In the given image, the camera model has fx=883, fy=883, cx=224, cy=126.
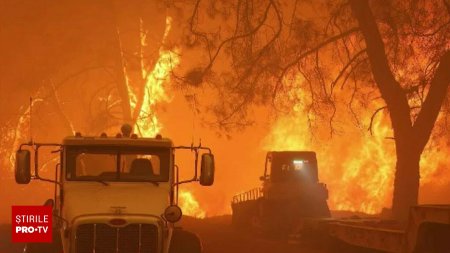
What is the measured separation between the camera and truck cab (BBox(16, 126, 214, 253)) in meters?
11.7

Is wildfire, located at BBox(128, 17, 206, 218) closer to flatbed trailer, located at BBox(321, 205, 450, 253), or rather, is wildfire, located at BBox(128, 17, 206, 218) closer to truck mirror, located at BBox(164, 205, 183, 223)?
flatbed trailer, located at BBox(321, 205, 450, 253)

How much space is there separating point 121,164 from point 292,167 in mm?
18537

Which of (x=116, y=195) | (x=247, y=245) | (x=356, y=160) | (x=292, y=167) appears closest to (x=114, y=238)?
(x=116, y=195)

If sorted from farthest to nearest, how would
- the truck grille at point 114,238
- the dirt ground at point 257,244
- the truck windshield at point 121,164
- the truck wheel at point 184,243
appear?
the dirt ground at point 257,244, the truck windshield at point 121,164, the truck wheel at point 184,243, the truck grille at point 114,238

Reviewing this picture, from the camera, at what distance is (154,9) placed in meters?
53.6

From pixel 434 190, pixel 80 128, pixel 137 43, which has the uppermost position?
pixel 137 43

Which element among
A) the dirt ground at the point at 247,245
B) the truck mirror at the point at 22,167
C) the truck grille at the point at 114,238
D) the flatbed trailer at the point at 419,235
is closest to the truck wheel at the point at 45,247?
the truck grille at the point at 114,238

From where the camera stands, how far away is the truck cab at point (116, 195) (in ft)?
38.3

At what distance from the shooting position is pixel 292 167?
1216 inches

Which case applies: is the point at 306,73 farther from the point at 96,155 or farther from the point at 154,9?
the point at 154,9

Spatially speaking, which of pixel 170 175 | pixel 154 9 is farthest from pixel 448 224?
pixel 154 9

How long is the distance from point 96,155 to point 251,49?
15.2 m

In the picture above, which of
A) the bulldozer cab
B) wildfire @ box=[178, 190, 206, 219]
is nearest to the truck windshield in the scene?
the bulldozer cab

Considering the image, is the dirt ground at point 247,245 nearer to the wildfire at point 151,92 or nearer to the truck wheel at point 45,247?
the truck wheel at point 45,247
